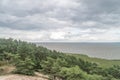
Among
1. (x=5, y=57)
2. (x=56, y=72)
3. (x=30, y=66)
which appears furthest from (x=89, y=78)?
(x=5, y=57)

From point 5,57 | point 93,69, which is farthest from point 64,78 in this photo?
point 5,57

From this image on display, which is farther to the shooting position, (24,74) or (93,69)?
(93,69)

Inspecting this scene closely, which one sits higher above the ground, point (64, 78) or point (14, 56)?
point (14, 56)

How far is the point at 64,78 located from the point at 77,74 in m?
4.59

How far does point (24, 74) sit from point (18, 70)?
1279mm

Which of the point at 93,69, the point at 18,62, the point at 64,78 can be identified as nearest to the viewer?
the point at 64,78

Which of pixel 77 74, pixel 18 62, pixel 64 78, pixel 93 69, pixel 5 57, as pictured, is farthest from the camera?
pixel 5 57

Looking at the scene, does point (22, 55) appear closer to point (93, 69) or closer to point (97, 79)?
point (93, 69)

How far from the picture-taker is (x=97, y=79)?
31.3 metres

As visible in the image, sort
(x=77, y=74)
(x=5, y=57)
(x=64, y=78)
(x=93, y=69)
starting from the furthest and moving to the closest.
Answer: (x=5, y=57) < (x=93, y=69) < (x=64, y=78) < (x=77, y=74)

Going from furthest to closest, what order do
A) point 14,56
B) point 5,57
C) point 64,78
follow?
1. point 5,57
2. point 14,56
3. point 64,78

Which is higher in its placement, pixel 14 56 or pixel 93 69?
pixel 14 56

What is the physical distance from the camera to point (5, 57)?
47094 millimetres

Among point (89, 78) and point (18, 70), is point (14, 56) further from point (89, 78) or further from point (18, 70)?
point (89, 78)
